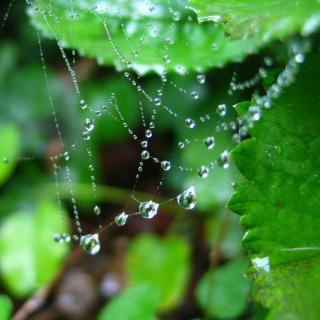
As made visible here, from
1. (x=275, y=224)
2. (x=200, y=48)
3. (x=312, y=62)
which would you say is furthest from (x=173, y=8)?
(x=275, y=224)

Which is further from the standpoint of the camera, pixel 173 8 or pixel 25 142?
pixel 25 142

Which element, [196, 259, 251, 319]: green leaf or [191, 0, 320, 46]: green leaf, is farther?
[196, 259, 251, 319]: green leaf

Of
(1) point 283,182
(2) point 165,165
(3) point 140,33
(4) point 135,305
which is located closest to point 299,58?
(1) point 283,182

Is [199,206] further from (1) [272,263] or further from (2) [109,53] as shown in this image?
(1) [272,263]

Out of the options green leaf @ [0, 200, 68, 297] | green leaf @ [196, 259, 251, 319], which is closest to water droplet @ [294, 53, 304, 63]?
green leaf @ [196, 259, 251, 319]

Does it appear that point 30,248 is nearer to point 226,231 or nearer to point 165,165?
point 226,231

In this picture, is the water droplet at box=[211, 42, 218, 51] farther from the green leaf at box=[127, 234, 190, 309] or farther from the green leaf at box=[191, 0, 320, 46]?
the green leaf at box=[127, 234, 190, 309]

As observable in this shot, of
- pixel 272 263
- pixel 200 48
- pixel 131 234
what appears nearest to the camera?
pixel 272 263
